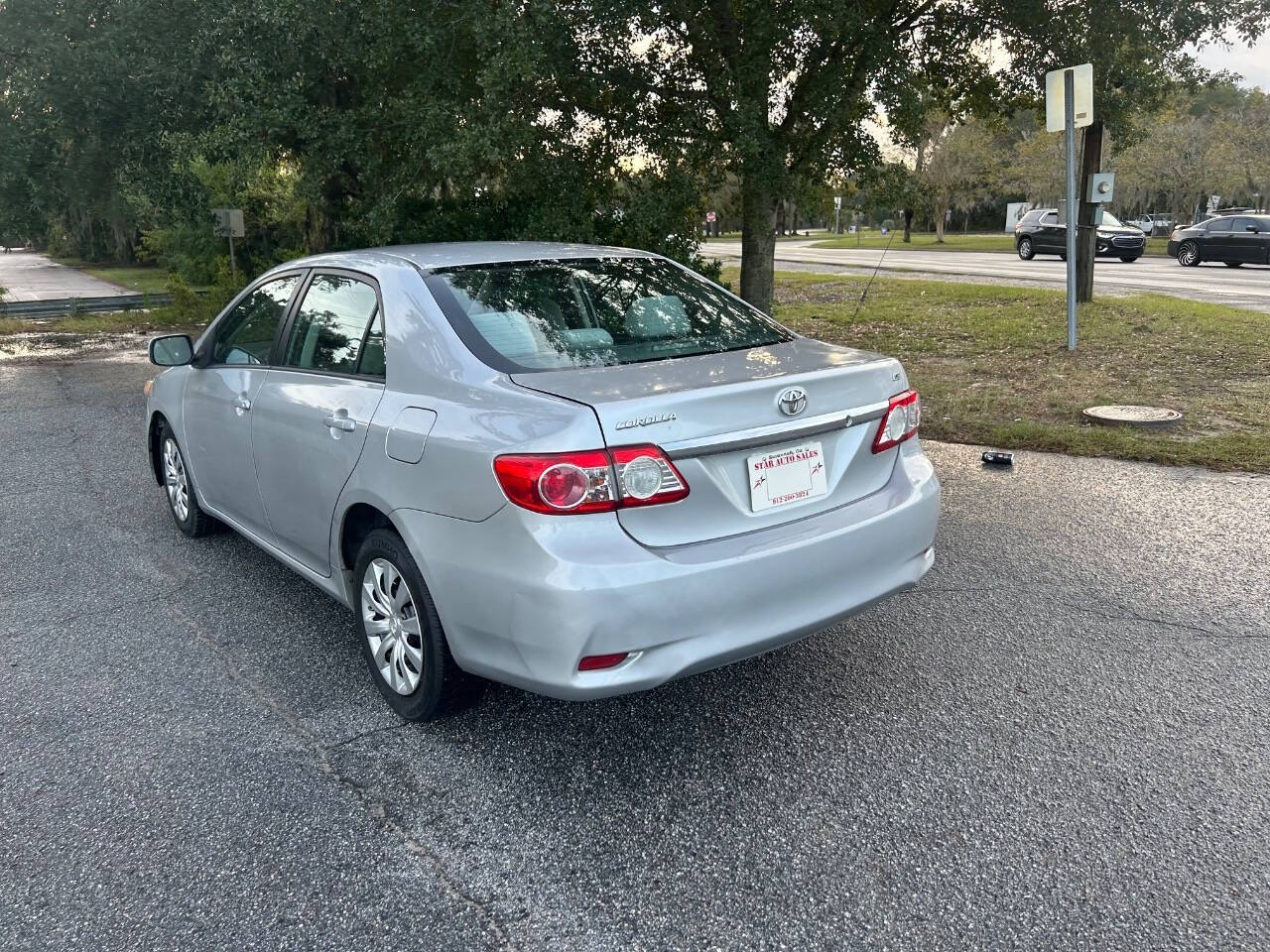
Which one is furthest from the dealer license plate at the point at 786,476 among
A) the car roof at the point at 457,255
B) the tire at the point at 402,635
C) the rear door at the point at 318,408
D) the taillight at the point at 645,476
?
the car roof at the point at 457,255

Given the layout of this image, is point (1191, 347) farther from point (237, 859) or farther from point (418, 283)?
point (237, 859)

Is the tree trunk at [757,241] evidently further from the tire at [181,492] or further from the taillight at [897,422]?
the taillight at [897,422]

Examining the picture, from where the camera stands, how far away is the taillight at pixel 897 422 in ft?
11.3

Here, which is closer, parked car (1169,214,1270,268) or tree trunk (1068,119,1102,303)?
tree trunk (1068,119,1102,303)

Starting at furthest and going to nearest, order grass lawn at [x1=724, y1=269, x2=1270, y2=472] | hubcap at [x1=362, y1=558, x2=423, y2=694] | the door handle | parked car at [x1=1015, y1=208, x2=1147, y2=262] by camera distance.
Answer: parked car at [x1=1015, y1=208, x2=1147, y2=262] → grass lawn at [x1=724, y1=269, x2=1270, y2=472] → the door handle → hubcap at [x1=362, y1=558, x2=423, y2=694]

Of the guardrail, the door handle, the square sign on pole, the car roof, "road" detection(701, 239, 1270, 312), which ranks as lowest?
"road" detection(701, 239, 1270, 312)

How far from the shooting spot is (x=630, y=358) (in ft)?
11.1

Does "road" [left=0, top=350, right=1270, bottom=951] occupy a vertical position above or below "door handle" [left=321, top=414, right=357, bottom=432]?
below

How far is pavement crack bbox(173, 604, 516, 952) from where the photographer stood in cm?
247

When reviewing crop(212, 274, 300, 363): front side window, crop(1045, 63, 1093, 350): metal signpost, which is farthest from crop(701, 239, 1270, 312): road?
crop(212, 274, 300, 363): front side window

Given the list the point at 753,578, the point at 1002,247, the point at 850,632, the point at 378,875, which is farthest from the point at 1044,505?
the point at 1002,247

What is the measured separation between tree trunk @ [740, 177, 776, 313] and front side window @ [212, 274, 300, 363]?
6.28 metres

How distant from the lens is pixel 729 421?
296 cm

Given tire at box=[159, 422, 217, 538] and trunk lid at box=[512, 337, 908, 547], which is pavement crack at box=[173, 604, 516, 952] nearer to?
trunk lid at box=[512, 337, 908, 547]
